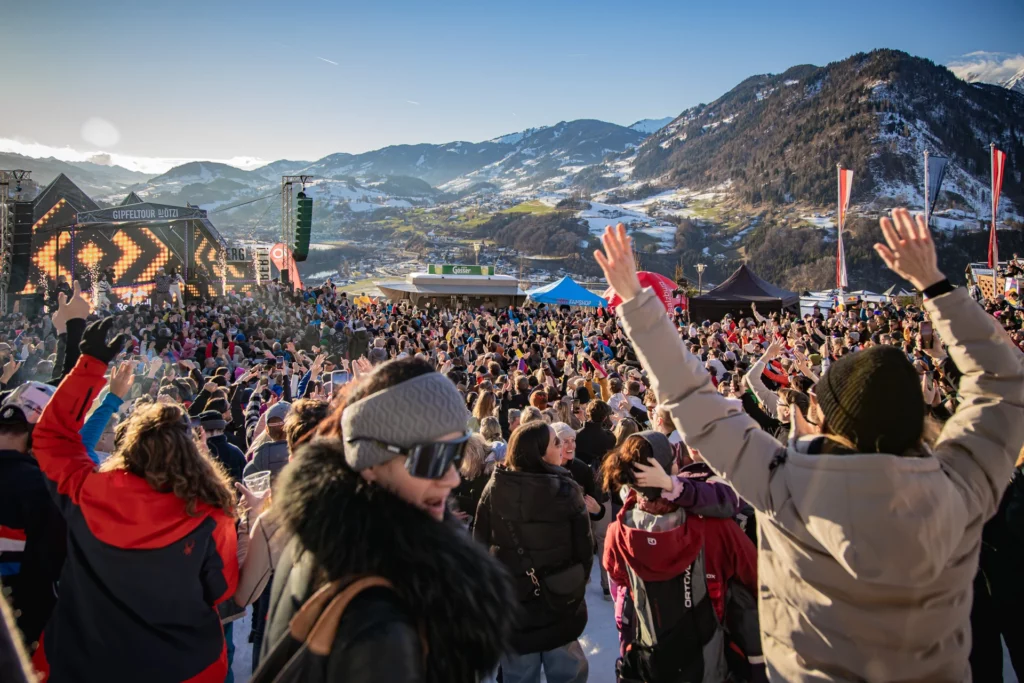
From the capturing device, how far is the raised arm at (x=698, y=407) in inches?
63.3

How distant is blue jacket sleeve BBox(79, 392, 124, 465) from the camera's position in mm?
2482

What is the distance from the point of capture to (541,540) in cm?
289

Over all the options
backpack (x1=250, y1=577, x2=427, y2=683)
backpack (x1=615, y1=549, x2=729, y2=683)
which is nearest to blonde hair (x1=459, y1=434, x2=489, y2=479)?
backpack (x1=615, y1=549, x2=729, y2=683)

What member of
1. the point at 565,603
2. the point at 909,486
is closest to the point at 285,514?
the point at 909,486

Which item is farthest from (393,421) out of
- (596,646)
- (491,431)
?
(491,431)

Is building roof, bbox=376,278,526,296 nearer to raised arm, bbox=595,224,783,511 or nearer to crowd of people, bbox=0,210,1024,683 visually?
crowd of people, bbox=0,210,1024,683

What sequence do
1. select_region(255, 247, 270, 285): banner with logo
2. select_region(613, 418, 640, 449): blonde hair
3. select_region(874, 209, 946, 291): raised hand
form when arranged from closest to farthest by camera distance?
select_region(874, 209, 946, 291): raised hand
select_region(613, 418, 640, 449): blonde hair
select_region(255, 247, 270, 285): banner with logo

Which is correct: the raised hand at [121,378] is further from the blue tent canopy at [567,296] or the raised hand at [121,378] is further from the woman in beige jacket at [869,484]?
the blue tent canopy at [567,296]

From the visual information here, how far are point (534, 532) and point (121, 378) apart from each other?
5.95 feet

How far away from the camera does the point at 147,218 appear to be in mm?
24781

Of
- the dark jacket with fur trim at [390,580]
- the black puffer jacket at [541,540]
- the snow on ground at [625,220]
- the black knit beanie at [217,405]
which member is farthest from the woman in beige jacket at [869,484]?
the snow on ground at [625,220]

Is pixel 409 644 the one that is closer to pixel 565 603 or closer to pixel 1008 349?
pixel 1008 349

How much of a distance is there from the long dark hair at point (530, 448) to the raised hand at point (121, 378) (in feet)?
5.22

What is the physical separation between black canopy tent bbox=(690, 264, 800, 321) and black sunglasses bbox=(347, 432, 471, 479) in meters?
23.5
